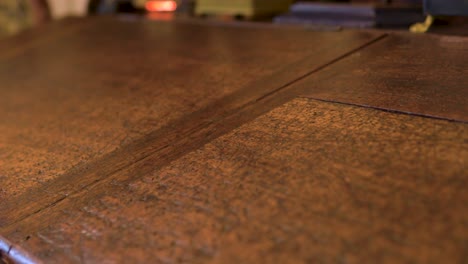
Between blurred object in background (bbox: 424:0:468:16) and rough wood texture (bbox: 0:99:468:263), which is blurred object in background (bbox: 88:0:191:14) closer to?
blurred object in background (bbox: 424:0:468:16)

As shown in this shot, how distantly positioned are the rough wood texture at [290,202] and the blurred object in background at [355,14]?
74cm

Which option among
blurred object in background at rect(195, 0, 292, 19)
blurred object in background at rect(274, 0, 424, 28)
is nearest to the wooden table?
blurred object in background at rect(274, 0, 424, 28)

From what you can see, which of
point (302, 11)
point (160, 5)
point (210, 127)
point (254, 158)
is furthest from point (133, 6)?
point (254, 158)

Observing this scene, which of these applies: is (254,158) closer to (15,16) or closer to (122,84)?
(122,84)

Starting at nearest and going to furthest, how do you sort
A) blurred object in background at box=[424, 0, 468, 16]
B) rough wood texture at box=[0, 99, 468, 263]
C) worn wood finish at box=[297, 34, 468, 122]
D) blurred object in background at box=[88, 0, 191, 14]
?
rough wood texture at box=[0, 99, 468, 263], worn wood finish at box=[297, 34, 468, 122], blurred object in background at box=[424, 0, 468, 16], blurred object in background at box=[88, 0, 191, 14]

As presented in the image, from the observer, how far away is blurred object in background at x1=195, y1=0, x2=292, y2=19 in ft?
6.61

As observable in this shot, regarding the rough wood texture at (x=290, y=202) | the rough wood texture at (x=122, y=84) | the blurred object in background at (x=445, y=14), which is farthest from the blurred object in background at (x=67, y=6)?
the rough wood texture at (x=290, y=202)

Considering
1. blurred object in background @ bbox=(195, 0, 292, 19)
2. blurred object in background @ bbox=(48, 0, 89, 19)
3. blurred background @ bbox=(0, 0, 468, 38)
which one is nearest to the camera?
blurred background @ bbox=(0, 0, 468, 38)

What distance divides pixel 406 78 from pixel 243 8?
3.56 ft

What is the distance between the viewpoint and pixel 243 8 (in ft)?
6.66

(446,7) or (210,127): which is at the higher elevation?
(446,7)

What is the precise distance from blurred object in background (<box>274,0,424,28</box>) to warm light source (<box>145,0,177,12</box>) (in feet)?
3.17

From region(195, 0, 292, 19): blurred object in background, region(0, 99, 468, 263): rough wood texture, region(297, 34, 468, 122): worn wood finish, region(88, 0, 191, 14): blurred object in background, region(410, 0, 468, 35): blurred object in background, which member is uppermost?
region(88, 0, 191, 14): blurred object in background

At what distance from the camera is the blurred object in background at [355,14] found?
1.56m
